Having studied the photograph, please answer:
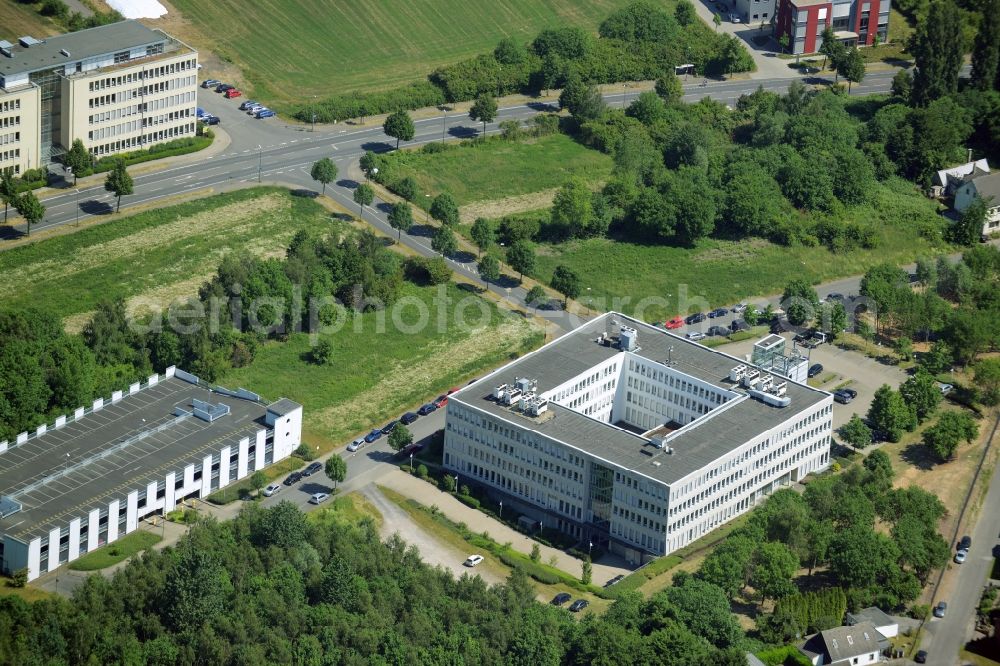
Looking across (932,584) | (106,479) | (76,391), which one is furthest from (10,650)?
(932,584)

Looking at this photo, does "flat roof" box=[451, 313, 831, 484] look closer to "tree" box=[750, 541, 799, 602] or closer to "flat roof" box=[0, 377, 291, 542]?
"tree" box=[750, 541, 799, 602]

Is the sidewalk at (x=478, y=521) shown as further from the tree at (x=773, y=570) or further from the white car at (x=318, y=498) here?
the tree at (x=773, y=570)

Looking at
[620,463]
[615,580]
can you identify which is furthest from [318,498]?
[615,580]

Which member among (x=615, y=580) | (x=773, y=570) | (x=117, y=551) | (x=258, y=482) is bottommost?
(x=615, y=580)

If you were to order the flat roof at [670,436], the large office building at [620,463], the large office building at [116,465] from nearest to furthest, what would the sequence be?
the large office building at [116,465], the large office building at [620,463], the flat roof at [670,436]

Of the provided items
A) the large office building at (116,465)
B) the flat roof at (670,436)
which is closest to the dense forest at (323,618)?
the large office building at (116,465)

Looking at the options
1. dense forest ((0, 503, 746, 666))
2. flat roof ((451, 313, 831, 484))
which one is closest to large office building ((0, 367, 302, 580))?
dense forest ((0, 503, 746, 666))

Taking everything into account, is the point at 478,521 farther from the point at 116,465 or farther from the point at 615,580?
the point at 116,465
